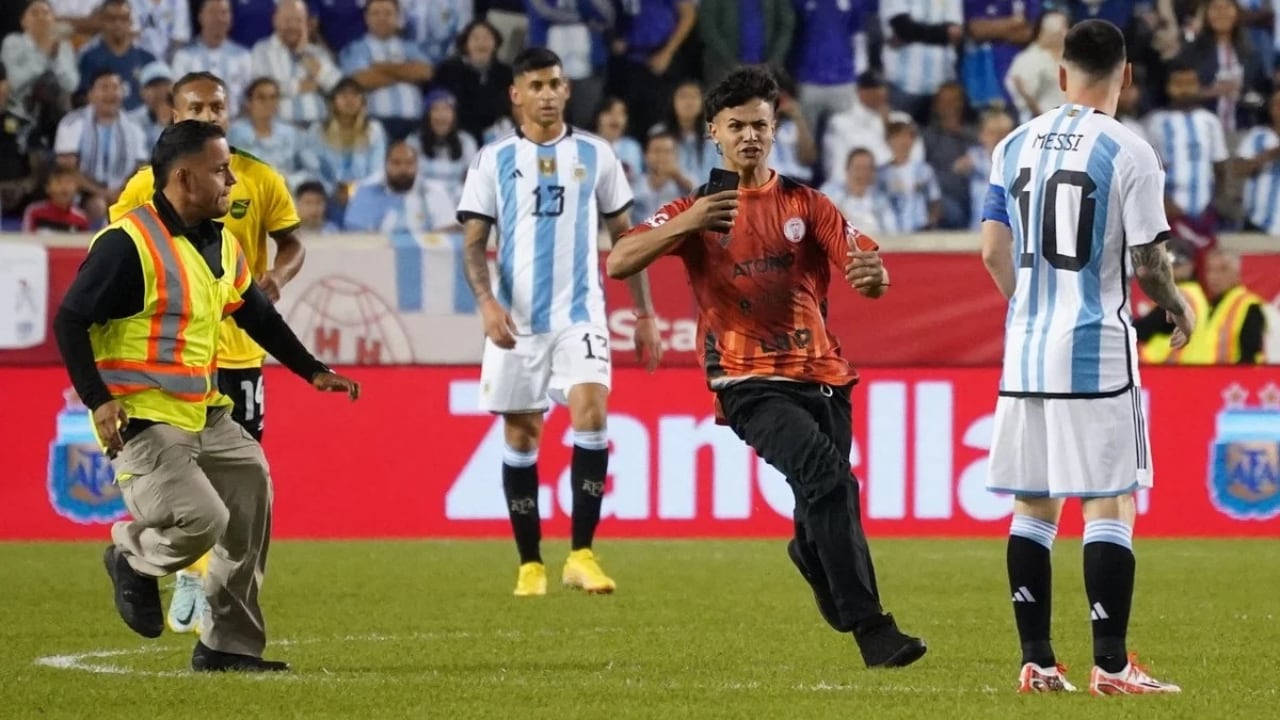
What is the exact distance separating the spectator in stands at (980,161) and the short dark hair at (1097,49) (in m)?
10.9

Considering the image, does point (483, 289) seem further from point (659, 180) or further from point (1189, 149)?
point (1189, 149)

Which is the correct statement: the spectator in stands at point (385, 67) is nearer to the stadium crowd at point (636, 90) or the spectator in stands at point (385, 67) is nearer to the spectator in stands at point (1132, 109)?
the stadium crowd at point (636, 90)

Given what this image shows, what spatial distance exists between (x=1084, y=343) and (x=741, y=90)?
5.02 feet

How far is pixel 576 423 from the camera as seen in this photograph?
429 inches

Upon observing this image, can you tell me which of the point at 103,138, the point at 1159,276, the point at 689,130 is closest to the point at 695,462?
the point at 689,130

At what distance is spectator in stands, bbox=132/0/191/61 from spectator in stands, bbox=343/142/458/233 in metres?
2.03

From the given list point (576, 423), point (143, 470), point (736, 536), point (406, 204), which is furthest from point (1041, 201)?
point (406, 204)

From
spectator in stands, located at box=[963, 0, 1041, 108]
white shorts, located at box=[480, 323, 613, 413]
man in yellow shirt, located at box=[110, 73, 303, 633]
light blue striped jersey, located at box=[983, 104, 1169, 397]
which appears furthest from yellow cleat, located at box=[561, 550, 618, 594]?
spectator in stands, located at box=[963, 0, 1041, 108]

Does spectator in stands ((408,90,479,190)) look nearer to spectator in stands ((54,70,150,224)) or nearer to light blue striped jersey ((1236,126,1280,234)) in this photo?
spectator in stands ((54,70,150,224))

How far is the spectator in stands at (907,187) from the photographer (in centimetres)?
1748

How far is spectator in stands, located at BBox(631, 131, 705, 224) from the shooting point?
55.9 feet

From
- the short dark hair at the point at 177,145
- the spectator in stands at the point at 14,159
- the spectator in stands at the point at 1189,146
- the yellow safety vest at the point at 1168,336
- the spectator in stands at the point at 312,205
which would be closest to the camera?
the short dark hair at the point at 177,145

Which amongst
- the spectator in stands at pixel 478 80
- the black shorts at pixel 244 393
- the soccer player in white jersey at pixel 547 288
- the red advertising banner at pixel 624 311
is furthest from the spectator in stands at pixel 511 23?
the black shorts at pixel 244 393

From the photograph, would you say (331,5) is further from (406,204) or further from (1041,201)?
(1041,201)
